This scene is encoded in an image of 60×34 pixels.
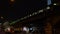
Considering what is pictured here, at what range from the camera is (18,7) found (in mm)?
12125

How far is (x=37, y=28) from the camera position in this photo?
40.9ft

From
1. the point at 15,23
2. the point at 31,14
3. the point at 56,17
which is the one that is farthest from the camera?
the point at 15,23

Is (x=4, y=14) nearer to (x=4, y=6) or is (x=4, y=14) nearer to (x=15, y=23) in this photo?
(x=4, y=6)

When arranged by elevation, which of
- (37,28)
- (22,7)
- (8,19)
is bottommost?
(37,28)

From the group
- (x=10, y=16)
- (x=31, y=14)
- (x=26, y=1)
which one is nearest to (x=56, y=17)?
(x=31, y=14)

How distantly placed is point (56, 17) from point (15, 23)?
180 inches

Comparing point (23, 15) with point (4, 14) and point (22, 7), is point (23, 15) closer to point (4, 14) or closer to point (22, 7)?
point (22, 7)

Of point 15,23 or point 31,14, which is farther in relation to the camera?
point 15,23

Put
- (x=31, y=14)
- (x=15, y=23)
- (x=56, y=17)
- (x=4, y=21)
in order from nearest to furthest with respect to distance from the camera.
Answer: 1. (x=56, y=17)
2. (x=31, y=14)
3. (x=4, y=21)
4. (x=15, y=23)

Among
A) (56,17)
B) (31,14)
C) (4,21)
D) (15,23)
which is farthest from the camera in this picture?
(15,23)

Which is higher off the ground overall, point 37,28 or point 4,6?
point 4,6

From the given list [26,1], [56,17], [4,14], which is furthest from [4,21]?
[56,17]

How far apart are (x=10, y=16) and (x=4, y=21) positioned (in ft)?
2.53

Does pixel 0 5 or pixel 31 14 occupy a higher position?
pixel 0 5
